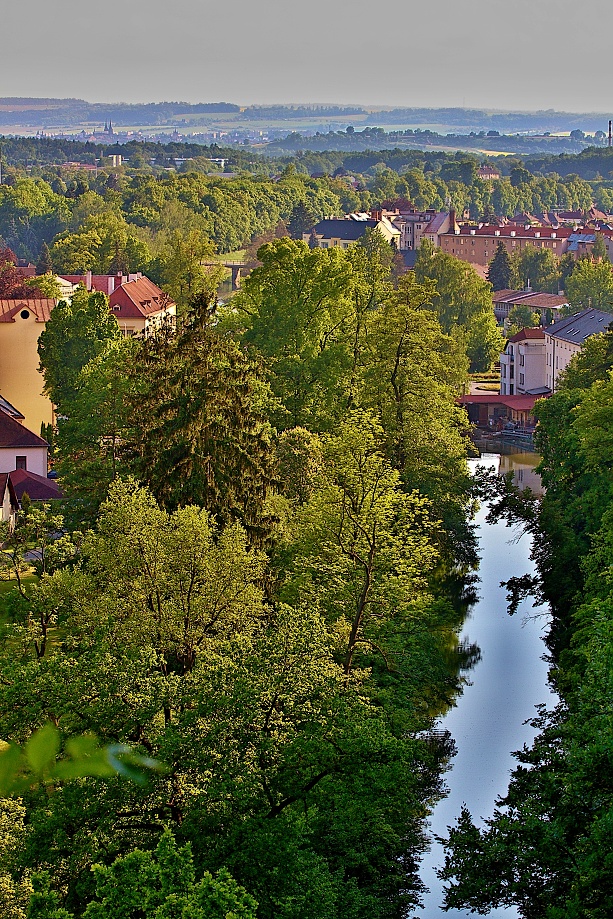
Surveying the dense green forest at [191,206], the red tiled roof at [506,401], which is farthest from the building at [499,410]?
the dense green forest at [191,206]

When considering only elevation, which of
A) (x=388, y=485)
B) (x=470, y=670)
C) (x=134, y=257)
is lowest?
(x=470, y=670)

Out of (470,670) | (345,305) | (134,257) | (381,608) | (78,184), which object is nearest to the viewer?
(381,608)

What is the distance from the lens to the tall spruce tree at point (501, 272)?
3915 inches

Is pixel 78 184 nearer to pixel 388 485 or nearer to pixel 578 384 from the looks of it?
pixel 578 384

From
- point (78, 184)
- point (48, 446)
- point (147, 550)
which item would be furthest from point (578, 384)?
point (78, 184)

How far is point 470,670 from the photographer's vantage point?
90.7 feet

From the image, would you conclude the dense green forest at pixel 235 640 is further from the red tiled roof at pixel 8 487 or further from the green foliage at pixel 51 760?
the red tiled roof at pixel 8 487

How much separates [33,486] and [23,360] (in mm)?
12769

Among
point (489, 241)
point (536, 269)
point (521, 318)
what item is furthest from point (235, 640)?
point (489, 241)

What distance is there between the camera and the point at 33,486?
37312mm

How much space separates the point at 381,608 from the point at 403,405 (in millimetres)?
11020

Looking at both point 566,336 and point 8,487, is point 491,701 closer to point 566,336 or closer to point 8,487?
point 8,487

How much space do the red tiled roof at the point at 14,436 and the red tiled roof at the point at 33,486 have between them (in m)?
1.68

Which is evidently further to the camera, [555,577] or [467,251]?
[467,251]
